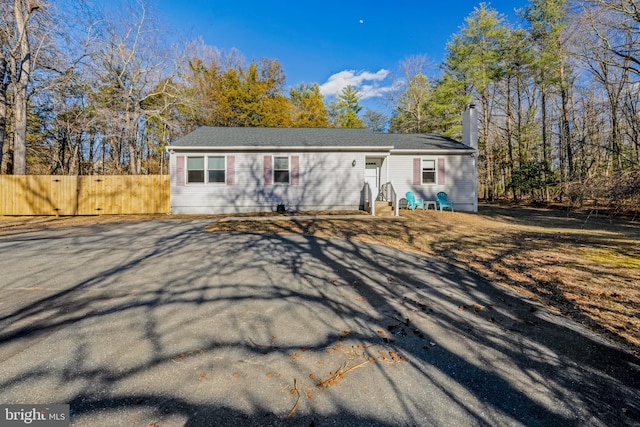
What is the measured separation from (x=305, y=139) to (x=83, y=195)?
403 inches

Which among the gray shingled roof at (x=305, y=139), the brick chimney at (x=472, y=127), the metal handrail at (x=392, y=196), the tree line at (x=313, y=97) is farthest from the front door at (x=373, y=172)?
the tree line at (x=313, y=97)

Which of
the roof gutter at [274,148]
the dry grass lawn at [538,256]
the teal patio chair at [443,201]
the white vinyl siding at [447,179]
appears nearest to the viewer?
the dry grass lawn at [538,256]

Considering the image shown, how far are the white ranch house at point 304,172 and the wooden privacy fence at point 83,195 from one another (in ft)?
4.12

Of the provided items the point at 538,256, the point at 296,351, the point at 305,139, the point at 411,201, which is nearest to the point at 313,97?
the point at 305,139

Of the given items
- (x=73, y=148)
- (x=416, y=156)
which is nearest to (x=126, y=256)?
(x=416, y=156)

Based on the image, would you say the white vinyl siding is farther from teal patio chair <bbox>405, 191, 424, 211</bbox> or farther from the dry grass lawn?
the dry grass lawn

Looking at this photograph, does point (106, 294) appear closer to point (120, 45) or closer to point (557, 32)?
point (120, 45)

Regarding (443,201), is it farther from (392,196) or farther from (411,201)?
(392,196)

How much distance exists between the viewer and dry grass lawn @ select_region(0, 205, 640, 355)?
342cm

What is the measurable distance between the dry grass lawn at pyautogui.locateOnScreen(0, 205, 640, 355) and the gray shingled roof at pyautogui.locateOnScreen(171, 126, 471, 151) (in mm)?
4619

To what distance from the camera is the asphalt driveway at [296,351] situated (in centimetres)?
183

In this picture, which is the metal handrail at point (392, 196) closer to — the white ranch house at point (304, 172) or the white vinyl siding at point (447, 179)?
the white ranch house at point (304, 172)

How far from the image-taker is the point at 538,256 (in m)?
5.59

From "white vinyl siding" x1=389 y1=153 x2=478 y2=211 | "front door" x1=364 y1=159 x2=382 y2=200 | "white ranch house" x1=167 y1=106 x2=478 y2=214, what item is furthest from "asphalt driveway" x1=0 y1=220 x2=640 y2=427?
"white vinyl siding" x1=389 y1=153 x2=478 y2=211
